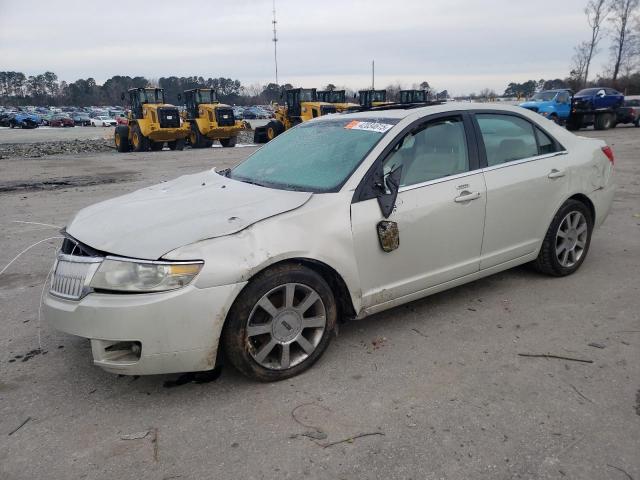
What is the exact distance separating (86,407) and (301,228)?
153cm

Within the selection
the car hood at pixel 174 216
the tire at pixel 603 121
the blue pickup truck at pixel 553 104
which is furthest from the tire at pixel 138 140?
the tire at pixel 603 121

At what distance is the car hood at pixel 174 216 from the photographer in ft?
9.28

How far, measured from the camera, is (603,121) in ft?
86.4

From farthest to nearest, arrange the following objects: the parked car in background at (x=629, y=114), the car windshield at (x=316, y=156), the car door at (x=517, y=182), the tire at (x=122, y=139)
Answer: the parked car in background at (x=629, y=114), the tire at (x=122, y=139), the car door at (x=517, y=182), the car windshield at (x=316, y=156)

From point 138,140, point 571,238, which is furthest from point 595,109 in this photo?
point 571,238

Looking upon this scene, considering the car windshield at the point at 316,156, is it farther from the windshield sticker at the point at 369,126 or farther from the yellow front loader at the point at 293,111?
the yellow front loader at the point at 293,111

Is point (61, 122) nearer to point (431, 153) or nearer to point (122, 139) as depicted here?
point (122, 139)

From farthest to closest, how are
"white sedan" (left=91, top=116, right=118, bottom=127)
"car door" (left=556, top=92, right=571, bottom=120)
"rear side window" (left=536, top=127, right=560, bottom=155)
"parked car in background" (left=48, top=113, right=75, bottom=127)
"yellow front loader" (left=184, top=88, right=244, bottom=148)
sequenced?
"white sedan" (left=91, top=116, right=118, bottom=127), "parked car in background" (left=48, top=113, right=75, bottom=127), "car door" (left=556, top=92, right=571, bottom=120), "yellow front loader" (left=184, top=88, right=244, bottom=148), "rear side window" (left=536, top=127, right=560, bottom=155)

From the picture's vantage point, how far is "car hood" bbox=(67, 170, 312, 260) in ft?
9.28

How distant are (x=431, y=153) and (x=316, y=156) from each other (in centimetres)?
82

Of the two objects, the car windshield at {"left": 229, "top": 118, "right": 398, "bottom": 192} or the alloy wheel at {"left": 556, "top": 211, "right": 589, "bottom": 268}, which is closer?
the car windshield at {"left": 229, "top": 118, "right": 398, "bottom": 192}

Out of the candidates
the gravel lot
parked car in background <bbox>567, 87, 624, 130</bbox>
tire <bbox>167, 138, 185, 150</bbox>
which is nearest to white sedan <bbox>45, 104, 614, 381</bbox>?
the gravel lot

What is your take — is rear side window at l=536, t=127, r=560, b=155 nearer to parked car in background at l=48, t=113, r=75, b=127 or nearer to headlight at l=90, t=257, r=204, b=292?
headlight at l=90, t=257, r=204, b=292

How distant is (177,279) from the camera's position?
2701 mm
